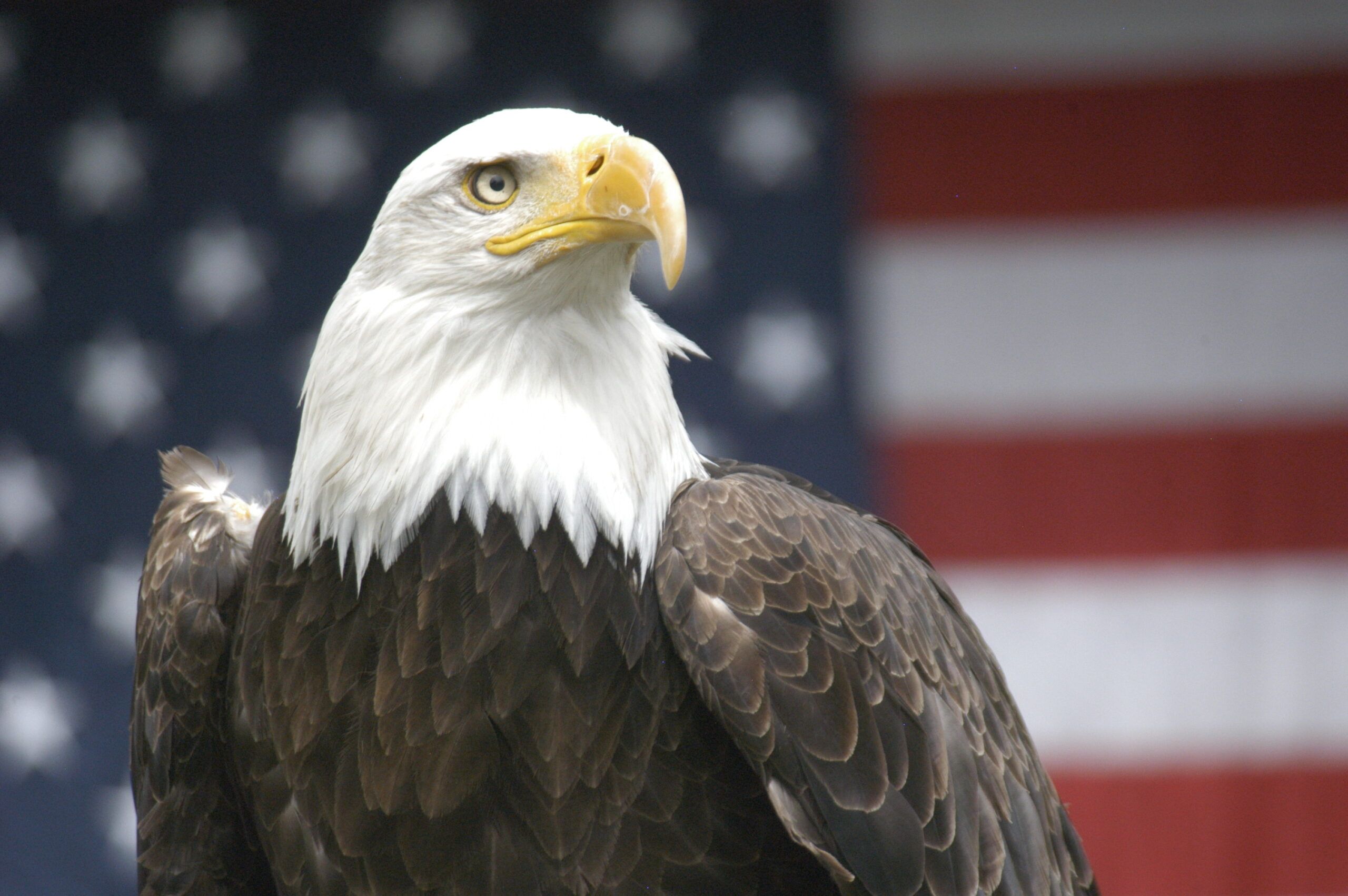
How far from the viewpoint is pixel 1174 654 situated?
3.30 m

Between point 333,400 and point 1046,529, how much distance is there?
7.29 ft

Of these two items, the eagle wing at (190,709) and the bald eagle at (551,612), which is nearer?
the bald eagle at (551,612)

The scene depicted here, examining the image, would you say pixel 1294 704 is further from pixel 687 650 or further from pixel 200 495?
pixel 200 495

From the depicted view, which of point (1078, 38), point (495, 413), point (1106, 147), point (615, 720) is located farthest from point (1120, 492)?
point (495, 413)

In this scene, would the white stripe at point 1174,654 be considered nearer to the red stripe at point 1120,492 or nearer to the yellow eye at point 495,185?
the red stripe at point 1120,492

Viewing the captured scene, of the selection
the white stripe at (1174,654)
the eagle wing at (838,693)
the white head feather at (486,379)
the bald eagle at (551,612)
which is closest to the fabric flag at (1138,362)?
the white stripe at (1174,654)

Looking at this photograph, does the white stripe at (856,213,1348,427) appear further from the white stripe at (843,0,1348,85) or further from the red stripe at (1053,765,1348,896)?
the red stripe at (1053,765,1348,896)

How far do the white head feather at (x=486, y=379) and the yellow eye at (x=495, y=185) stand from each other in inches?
0.7

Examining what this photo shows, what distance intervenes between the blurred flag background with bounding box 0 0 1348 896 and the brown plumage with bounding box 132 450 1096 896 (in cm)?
164

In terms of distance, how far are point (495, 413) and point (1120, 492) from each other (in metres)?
2.24

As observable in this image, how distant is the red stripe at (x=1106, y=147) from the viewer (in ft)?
10.8

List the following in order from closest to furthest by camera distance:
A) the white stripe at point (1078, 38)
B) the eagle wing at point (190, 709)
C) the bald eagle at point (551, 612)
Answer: the bald eagle at point (551, 612), the eagle wing at point (190, 709), the white stripe at point (1078, 38)

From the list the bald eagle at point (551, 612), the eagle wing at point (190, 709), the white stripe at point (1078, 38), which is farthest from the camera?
the white stripe at point (1078, 38)

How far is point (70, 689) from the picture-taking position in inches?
131
